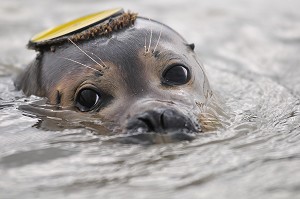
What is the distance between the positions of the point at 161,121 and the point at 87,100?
2.85ft

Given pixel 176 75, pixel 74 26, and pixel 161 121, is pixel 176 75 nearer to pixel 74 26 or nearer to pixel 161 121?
pixel 161 121

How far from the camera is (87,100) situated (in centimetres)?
481

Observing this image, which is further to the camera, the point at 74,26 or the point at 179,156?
the point at 74,26

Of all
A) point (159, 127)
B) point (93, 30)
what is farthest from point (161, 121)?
point (93, 30)

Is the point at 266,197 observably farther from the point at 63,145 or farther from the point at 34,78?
the point at 34,78

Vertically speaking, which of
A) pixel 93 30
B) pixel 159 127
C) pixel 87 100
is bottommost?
pixel 159 127

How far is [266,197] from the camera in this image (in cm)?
350

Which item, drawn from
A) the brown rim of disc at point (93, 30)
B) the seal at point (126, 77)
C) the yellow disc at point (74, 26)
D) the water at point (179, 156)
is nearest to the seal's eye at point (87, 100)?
the seal at point (126, 77)

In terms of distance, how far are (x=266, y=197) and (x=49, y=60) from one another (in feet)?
7.70

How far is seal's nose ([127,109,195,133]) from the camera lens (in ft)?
13.5

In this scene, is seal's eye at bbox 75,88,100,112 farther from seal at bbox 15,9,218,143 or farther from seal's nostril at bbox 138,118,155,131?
seal's nostril at bbox 138,118,155,131

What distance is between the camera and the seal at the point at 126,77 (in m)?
4.21

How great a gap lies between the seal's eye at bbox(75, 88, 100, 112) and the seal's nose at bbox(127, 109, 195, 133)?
0.67 m

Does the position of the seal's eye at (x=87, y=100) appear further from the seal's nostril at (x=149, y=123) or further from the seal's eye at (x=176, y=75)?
the seal's nostril at (x=149, y=123)
